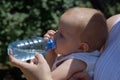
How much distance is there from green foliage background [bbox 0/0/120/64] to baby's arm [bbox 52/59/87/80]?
9.18 feet

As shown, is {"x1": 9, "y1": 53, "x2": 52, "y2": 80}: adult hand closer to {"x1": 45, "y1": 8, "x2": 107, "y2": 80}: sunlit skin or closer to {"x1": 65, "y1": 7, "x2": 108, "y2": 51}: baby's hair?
{"x1": 45, "y1": 8, "x2": 107, "y2": 80}: sunlit skin

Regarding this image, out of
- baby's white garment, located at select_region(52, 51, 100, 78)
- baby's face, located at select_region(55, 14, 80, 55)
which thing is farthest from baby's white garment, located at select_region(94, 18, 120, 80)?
baby's face, located at select_region(55, 14, 80, 55)

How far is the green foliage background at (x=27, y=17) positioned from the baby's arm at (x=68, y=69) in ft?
9.18

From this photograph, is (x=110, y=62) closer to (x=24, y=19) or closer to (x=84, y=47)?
(x=84, y=47)

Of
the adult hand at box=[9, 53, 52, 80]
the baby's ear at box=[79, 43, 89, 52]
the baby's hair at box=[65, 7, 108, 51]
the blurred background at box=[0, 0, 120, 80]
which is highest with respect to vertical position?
the baby's hair at box=[65, 7, 108, 51]

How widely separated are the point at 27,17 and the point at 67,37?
9.57 ft

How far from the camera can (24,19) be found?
5344mm

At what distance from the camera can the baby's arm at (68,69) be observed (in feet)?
7.87

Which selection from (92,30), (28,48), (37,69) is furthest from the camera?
(28,48)

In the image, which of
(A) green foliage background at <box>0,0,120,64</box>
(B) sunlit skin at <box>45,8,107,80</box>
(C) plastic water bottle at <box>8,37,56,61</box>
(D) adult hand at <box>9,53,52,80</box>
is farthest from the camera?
(A) green foliage background at <box>0,0,120,64</box>

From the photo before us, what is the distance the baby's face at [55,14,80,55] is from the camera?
2482 millimetres

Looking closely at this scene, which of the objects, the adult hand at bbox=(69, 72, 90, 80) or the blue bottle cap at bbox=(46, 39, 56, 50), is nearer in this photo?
the adult hand at bbox=(69, 72, 90, 80)

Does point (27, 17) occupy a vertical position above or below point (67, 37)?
below

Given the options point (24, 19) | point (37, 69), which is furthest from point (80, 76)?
point (24, 19)
